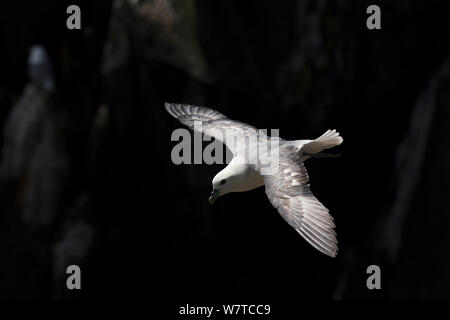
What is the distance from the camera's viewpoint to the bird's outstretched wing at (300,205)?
4527 millimetres

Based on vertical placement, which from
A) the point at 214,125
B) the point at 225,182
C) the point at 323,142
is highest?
the point at 214,125

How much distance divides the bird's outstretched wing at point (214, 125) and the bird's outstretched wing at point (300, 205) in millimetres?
793

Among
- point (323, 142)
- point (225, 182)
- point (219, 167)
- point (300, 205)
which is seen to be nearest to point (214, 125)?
point (323, 142)

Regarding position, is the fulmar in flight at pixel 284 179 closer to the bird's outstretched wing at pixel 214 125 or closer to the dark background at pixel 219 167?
the bird's outstretched wing at pixel 214 125

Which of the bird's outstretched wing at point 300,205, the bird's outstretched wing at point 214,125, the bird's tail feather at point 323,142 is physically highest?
the bird's outstretched wing at point 214,125

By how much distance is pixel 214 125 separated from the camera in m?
6.45

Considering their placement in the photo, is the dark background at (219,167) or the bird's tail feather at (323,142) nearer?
the bird's tail feather at (323,142)

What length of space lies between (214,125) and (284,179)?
1549 mm

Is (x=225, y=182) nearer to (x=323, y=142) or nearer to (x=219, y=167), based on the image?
(x=323, y=142)

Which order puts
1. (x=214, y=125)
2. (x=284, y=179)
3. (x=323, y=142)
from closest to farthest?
→ (x=284, y=179), (x=323, y=142), (x=214, y=125)

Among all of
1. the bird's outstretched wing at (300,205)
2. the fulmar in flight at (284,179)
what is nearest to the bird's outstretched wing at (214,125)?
the fulmar in flight at (284,179)

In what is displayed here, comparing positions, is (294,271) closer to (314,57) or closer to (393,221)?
(393,221)

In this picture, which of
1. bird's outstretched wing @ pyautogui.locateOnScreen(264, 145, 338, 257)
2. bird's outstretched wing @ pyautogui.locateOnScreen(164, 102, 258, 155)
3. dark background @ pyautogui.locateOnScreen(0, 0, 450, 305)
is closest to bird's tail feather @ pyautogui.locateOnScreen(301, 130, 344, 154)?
bird's outstretched wing @ pyautogui.locateOnScreen(264, 145, 338, 257)

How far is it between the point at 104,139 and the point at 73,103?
0.83 m
